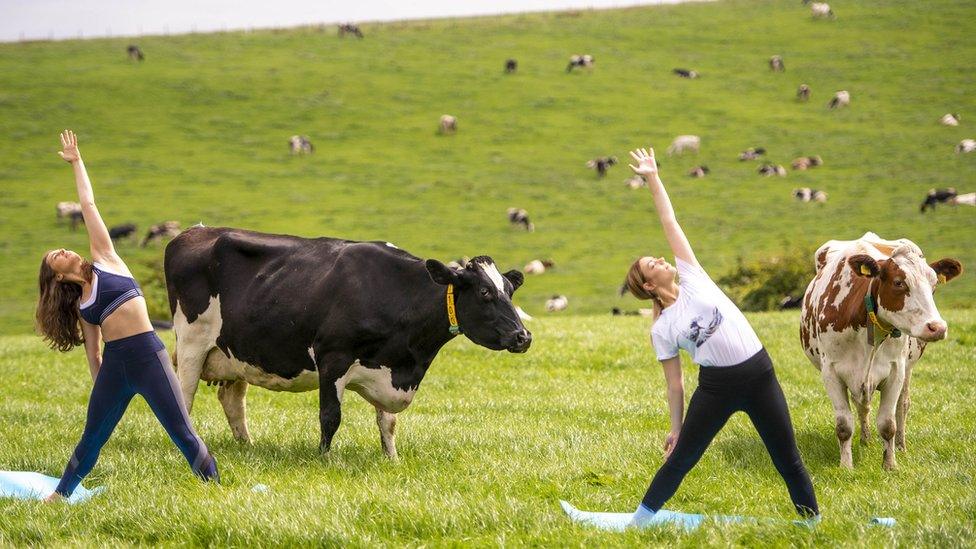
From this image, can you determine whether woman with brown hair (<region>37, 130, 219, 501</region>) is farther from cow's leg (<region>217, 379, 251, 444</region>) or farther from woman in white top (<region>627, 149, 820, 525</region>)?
woman in white top (<region>627, 149, 820, 525</region>)

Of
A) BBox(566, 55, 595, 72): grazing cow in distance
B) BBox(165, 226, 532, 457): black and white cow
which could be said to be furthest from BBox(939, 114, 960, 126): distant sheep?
BBox(165, 226, 532, 457): black and white cow

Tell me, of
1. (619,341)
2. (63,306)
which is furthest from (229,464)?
(619,341)

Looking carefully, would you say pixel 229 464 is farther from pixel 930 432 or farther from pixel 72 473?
pixel 930 432

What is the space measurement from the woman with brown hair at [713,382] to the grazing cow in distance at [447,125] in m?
58.1

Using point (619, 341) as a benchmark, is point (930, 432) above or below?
above

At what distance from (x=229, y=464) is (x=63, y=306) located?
195 centimetres

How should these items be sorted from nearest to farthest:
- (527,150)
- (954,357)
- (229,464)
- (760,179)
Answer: (229,464), (954,357), (760,179), (527,150)

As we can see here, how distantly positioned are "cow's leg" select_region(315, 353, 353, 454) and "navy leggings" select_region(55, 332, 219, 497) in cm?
176

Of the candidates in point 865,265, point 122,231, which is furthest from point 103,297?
point 122,231

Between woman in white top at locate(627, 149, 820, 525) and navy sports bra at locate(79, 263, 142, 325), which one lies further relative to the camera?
navy sports bra at locate(79, 263, 142, 325)

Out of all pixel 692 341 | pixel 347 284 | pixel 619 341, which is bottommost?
pixel 619 341

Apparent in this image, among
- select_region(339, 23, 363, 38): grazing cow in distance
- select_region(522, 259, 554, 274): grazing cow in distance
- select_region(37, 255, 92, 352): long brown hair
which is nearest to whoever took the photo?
select_region(37, 255, 92, 352): long brown hair

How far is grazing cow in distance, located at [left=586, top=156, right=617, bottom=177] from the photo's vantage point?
58.0 metres

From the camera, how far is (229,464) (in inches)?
357
